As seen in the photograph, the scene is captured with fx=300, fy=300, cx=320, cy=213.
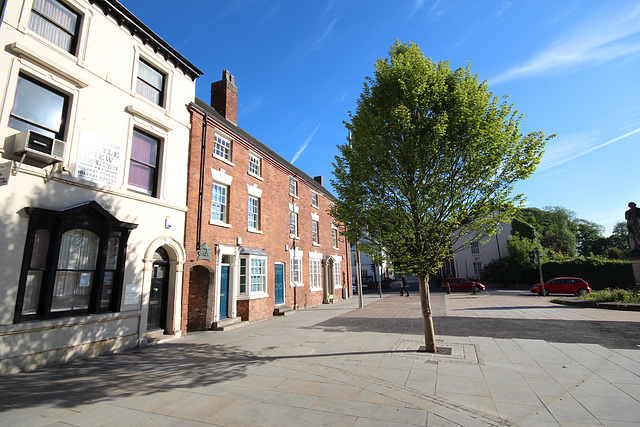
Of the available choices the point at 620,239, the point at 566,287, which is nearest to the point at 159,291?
the point at 566,287

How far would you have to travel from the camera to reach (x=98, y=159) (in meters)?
8.34

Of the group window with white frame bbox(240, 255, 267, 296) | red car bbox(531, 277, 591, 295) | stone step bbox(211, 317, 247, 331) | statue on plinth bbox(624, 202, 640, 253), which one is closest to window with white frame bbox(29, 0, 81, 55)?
window with white frame bbox(240, 255, 267, 296)

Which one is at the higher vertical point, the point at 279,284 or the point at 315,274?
the point at 315,274

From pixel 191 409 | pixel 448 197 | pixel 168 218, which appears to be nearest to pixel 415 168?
pixel 448 197

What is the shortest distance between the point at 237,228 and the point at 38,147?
7573mm

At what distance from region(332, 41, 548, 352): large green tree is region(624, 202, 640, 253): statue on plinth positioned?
15.4m

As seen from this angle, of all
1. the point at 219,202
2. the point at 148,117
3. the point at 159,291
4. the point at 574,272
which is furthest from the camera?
the point at 574,272

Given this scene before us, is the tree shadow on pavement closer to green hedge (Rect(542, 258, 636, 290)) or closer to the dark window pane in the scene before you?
the dark window pane

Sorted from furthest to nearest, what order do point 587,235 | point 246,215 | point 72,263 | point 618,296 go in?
point 587,235, point 618,296, point 246,215, point 72,263

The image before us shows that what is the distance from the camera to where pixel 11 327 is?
6.29 m

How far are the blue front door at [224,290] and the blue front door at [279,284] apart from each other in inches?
152

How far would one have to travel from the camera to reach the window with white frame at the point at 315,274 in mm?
20587

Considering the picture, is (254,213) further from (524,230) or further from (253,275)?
(524,230)

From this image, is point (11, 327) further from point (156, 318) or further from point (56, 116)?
point (56, 116)
